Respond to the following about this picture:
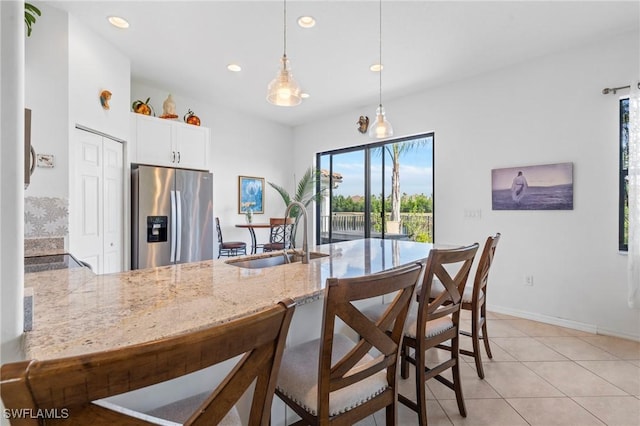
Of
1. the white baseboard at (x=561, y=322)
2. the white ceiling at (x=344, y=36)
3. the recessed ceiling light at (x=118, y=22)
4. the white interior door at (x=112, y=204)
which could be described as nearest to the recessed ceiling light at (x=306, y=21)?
the white ceiling at (x=344, y=36)

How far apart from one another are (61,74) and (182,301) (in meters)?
2.68

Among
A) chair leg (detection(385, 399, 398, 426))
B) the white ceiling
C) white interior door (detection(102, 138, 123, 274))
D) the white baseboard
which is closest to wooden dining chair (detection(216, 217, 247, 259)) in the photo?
white interior door (detection(102, 138, 123, 274))

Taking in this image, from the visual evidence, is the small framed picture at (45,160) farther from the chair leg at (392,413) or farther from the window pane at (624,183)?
the window pane at (624,183)

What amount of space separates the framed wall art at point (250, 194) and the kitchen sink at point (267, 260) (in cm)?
336

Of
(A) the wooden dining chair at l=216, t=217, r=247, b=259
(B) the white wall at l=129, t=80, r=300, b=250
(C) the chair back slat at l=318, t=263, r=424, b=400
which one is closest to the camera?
(C) the chair back slat at l=318, t=263, r=424, b=400

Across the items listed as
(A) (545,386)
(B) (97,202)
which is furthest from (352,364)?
(B) (97,202)

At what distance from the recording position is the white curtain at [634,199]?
2.62 metres

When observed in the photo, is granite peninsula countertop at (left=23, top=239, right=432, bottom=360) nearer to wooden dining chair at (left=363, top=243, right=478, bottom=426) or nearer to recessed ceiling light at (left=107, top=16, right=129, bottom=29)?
wooden dining chair at (left=363, top=243, right=478, bottom=426)

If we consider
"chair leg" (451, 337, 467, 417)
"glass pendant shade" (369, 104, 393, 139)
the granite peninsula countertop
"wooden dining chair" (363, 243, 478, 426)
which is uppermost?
"glass pendant shade" (369, 104, 393, 139)

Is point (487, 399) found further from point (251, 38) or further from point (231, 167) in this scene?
point (231, 167)

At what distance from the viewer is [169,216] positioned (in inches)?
138

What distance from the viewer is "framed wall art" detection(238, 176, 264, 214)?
5246 mm

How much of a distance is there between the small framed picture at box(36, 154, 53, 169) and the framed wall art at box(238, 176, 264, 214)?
2.88 meters

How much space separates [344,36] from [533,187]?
8.32 ft
